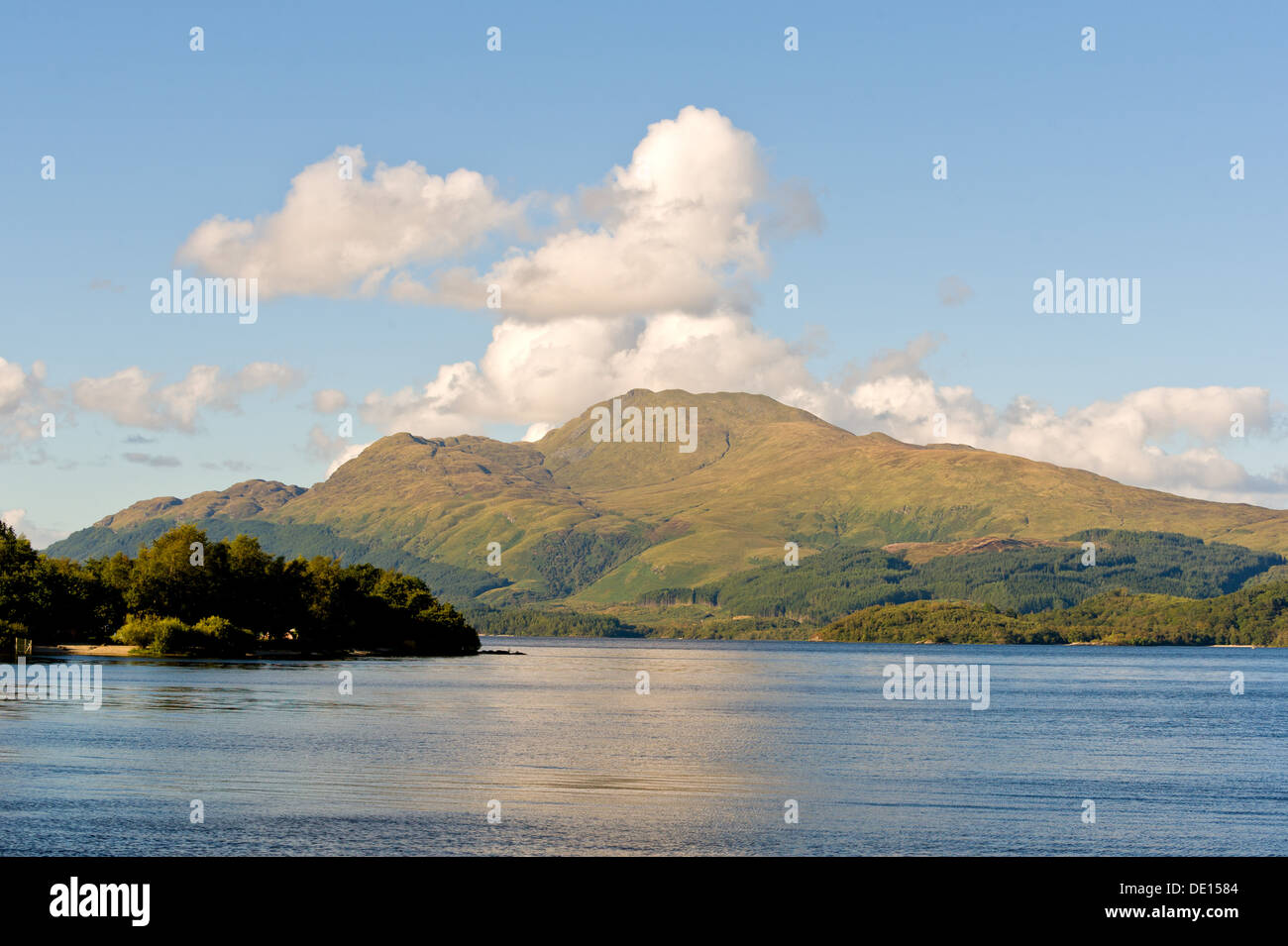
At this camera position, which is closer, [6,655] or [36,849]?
[36,849]

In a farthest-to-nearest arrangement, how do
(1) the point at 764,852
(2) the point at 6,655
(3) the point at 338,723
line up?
(2) the point at 6,655, (3) the point at 338,723, (1) the point at 764,852

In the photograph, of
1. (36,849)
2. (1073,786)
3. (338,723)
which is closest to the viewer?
(36,849)

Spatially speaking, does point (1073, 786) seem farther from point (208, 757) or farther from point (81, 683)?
point (81, 683)

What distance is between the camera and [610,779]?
241 ft

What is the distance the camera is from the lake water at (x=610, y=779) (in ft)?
177

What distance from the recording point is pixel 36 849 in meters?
47.6

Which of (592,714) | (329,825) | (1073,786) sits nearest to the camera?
(329,825)

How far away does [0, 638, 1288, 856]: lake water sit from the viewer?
5388 cm
